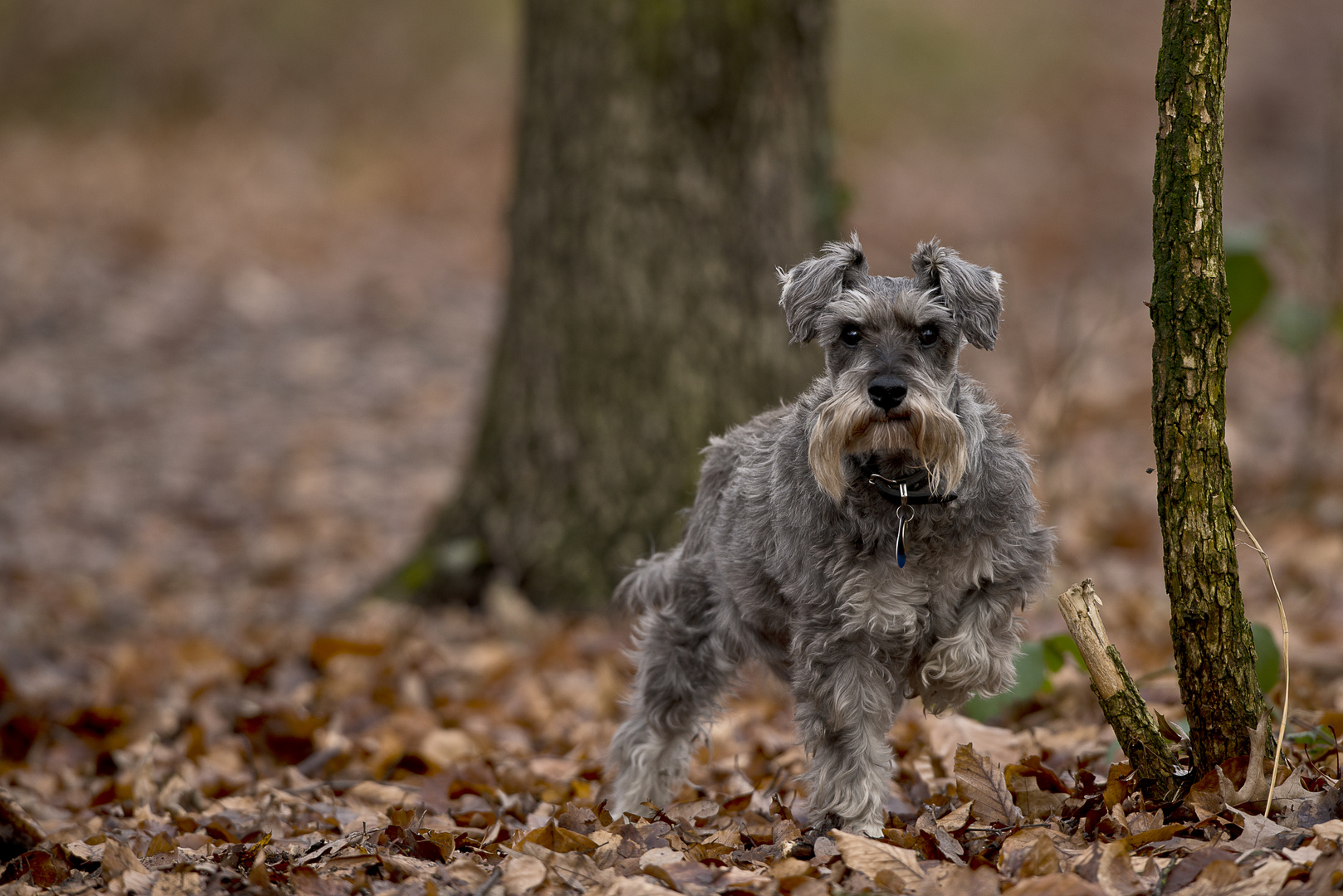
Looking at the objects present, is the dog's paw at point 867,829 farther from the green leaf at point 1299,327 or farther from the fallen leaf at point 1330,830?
the green leaf at point 1299,327

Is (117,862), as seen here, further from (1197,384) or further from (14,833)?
(1197,384)

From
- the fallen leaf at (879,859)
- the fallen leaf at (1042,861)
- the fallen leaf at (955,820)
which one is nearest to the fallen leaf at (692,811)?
the fallen leaf at (955,820)

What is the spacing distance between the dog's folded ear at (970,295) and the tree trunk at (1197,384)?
0.48 metres

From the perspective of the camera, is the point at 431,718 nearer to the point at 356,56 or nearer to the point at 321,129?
the point at 321,129

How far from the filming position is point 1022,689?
4680 mm

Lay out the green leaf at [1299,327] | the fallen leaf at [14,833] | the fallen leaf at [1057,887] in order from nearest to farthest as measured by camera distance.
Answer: the fallen leaf at [1057,887] < the fallen leaf at [14,833] < the green leaf at [1299,327]

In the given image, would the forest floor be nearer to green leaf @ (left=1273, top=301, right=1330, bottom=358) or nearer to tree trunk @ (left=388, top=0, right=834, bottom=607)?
green leaf @ (left=1273, top=301, right=1330, bottom=358)

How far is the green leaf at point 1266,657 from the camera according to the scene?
4383mm

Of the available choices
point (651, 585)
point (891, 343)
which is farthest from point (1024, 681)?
point (891, 343)

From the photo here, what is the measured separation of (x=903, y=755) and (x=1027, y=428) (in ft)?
17.5

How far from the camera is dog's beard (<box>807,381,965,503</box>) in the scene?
3.65 metres

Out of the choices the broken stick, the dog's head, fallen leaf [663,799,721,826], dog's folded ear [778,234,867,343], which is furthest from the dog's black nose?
fallen leaf [663,799,721,826]

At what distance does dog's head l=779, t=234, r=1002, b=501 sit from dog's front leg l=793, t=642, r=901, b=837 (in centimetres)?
58

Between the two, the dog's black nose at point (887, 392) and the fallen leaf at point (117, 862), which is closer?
the dog's black nose at point (887, 392)
